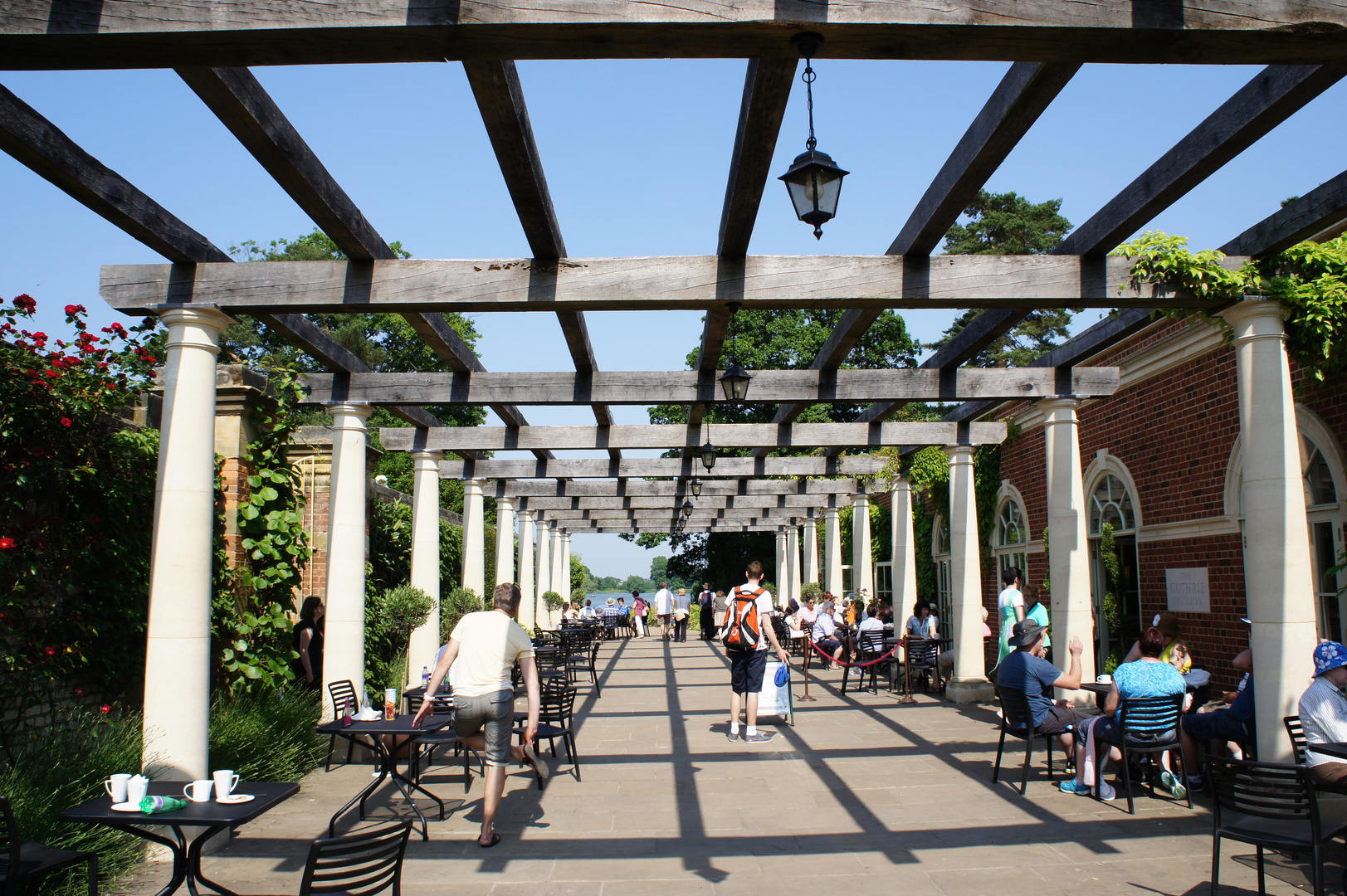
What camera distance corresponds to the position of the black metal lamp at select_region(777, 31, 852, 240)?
4004 mm

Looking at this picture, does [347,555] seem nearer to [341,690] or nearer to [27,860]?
[341,690]

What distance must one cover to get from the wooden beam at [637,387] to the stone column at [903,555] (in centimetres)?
552

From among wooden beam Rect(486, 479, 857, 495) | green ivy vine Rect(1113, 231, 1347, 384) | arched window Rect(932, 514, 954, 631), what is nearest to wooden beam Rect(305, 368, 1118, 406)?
green ivy vine Rect(1113, 231, 1347, 384)

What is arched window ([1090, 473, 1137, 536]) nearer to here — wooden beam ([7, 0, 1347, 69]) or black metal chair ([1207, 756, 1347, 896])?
black metal chair ([1207, 756, 1347, 896])

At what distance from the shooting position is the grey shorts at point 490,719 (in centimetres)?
539

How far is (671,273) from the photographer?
548cm

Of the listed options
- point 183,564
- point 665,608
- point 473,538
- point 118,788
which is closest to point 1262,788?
point 118,788

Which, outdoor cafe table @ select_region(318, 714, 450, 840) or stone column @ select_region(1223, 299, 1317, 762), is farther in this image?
outdoor cafe table @ select_region(318, 714, 450, 840)

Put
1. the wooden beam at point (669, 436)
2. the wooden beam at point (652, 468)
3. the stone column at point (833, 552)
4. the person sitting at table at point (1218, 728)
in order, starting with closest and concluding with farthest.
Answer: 1. the person sitting at table at point (1218, 728)
2. the wooden beam at point (669, 436)
3. the wooden beam at point (652, 468)
4. the stone column at point (833, 552)

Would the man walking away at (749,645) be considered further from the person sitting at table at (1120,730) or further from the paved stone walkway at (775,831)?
the person sitting at table at (1120,730)

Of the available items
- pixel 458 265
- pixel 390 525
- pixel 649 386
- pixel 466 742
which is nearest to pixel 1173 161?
pixel 458 265

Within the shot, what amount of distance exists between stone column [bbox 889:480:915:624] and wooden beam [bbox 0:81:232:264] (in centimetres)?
1055

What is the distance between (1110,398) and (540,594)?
549 inches

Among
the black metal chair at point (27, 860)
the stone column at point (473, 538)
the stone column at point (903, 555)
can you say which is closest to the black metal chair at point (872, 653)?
the stone column at point (903, 555)
